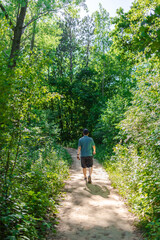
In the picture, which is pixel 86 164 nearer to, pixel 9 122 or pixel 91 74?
pixel 9 122

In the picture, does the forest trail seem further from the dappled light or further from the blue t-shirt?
the blue t-shirt

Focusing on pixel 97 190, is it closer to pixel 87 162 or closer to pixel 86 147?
pixel 87 162

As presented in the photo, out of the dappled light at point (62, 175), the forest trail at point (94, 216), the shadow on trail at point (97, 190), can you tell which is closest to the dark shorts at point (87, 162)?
the dappled light at point (62, 175)

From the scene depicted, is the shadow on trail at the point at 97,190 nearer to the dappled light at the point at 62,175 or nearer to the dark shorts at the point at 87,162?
the dappled light at the point at 62,175

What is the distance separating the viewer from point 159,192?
4387 mm

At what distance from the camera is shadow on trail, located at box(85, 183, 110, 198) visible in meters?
6.48

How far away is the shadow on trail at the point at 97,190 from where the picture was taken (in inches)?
255

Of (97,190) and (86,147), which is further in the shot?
(86,147)

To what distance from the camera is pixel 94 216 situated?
4.75 m

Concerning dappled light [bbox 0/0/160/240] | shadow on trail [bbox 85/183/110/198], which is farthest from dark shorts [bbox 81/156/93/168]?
shadow on trail [bbox 85/183/110/198]

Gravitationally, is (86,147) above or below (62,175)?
above

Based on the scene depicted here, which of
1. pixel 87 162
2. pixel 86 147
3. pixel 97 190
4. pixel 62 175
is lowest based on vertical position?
pixel 97 190

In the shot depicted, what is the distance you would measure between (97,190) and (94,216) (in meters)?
2.12

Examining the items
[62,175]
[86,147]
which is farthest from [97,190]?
[86,147]
